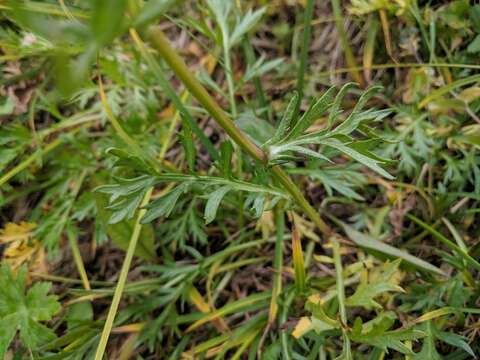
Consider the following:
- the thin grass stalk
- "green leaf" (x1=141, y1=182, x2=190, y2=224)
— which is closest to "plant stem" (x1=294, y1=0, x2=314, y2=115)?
the thin grass stalk

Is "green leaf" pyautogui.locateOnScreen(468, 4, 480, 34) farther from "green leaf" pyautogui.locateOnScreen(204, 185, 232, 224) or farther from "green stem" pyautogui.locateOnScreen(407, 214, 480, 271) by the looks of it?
"green leaf" pyautogui.locateOnScreen(204, 185, 232, 224)

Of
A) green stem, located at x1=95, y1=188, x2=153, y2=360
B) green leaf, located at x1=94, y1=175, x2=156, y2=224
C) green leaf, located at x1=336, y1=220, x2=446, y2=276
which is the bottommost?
green leaf, located at x1=336, y1=220, x2=446, y2=276

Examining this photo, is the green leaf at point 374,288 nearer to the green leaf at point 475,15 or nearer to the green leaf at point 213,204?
the green leaf at point 213,204

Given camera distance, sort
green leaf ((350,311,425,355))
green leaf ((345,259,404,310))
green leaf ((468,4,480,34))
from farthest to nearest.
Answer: green leaf ((468,4,480,34))
green leaf ((345,259,404,310))
green leaf ((350,311,425,355))

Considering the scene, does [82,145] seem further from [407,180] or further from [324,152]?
[407,180]

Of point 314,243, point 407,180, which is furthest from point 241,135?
point 407,180

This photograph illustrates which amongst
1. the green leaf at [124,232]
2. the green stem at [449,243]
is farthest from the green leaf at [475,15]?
the green leaf at [124,232]
